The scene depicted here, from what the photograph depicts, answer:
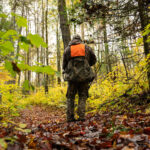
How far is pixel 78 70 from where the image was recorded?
391cm

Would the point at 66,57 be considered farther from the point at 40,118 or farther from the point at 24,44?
the point at 40,118

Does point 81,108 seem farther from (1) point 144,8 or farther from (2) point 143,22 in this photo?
(1) point 144,8

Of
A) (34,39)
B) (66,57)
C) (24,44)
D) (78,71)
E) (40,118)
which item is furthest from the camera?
(40,118)

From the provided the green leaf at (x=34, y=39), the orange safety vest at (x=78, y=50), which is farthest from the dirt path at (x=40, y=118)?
the green leaf at (x=34, y=39)

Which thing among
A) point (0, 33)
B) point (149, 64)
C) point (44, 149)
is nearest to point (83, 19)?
point (149, 64)

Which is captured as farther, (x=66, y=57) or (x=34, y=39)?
(x=66, y=57)

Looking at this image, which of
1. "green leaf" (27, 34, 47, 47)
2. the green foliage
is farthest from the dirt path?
"green leaf" (27, 34, 47, 47)

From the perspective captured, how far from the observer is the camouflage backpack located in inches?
153

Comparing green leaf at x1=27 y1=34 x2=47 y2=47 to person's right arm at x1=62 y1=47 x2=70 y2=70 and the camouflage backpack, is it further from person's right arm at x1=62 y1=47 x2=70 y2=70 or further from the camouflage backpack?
person's right arm at x1=62 y1=47 x2=70 y2=70

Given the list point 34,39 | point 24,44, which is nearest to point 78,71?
point 24,44

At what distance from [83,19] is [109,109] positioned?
10.1 ft

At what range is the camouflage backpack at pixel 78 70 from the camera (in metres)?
3.90

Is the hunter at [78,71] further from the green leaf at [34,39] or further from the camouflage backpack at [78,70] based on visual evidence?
the green leaf at [34,39]

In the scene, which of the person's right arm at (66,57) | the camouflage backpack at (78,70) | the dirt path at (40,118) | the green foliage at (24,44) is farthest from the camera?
the dirt path at (40,118)
